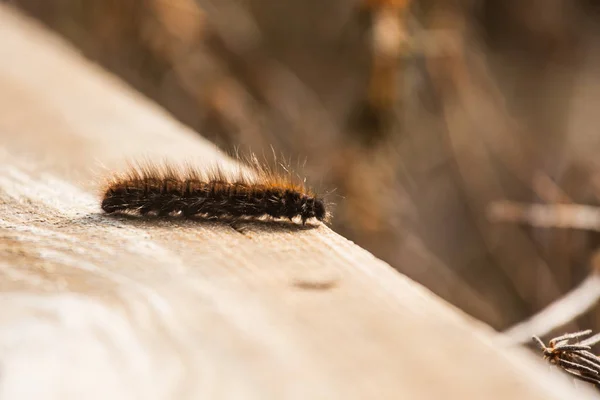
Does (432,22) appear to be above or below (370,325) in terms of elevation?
above

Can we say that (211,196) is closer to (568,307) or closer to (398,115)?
(568,307)

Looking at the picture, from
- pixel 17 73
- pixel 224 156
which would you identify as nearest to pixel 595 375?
pixel 224 156

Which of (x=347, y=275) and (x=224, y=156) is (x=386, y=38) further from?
(x=347, y=275)

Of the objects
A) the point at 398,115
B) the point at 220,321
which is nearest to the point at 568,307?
the point at 220,321

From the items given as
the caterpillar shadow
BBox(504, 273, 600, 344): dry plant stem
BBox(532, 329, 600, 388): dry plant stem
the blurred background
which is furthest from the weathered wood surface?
the blurred background

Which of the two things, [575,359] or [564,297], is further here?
[564,297]

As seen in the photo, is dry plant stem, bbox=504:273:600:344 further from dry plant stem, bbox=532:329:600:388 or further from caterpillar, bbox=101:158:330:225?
caterpillar, bbox=101:158:330:225
